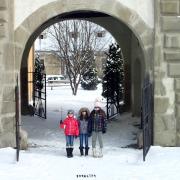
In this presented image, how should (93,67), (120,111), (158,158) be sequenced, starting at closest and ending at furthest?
1. (158,158)
2. (120,111)
3. (93,67)

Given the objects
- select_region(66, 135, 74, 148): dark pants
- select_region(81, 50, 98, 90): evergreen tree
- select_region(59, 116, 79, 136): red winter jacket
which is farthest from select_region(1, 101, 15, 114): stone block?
select_region(81, 50, 98, 90): evergreen tree

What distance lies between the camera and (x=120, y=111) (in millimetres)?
18078

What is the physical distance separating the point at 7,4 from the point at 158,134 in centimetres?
413

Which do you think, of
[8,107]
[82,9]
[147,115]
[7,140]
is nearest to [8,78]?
[8,107]

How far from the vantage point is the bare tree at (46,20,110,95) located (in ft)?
112

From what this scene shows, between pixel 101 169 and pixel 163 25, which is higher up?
pixel 163 25

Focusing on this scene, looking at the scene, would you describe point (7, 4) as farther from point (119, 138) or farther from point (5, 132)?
point (119, 138)

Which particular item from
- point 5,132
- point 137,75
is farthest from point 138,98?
point 5,132

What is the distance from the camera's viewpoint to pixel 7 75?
34.4 ft

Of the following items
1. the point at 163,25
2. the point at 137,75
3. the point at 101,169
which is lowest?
the point at 101,169

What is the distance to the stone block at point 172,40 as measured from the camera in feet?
34.6

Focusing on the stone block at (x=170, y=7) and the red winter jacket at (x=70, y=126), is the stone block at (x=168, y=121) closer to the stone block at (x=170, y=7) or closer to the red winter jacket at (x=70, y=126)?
the red winter jacket at (x=70, y=126)

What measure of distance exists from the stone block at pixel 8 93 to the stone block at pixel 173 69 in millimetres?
3288

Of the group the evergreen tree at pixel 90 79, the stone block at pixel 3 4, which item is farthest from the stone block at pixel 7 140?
the evergreen tree at pixel 90 79
